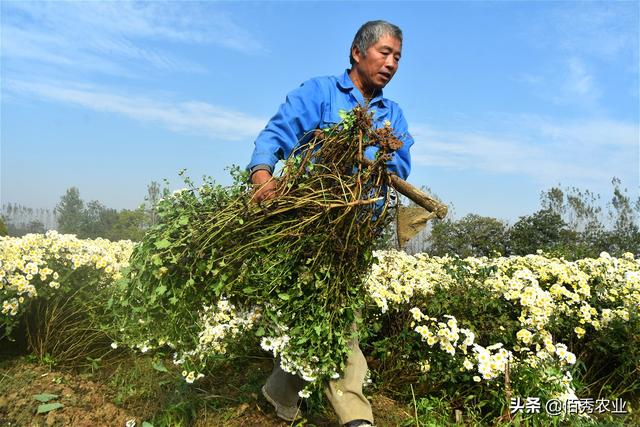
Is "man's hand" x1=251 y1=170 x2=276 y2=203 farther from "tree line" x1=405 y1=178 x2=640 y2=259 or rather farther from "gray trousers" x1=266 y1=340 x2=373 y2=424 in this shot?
"tree line" x1=405 y1=178 x2=640 y2=259

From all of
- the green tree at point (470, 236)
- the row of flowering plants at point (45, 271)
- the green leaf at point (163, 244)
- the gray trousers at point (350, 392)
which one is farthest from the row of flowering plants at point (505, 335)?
the green tree at point (470, 236)

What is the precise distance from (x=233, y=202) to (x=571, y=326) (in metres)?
2.76

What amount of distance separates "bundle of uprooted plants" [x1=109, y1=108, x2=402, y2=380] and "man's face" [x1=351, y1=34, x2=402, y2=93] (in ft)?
1.85

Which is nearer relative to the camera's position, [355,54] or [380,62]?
[380,62]

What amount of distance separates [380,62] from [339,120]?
38 cm

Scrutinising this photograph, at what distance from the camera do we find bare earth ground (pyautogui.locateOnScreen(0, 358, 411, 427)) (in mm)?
3117

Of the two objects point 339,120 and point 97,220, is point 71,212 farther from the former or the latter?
point 339,120

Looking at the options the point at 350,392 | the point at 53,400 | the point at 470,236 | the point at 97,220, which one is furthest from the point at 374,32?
the point at 97,220

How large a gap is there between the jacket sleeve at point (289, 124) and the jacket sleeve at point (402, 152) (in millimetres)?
449

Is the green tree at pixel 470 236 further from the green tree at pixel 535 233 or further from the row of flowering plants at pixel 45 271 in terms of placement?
the row of flowering plants at pixel 45 271

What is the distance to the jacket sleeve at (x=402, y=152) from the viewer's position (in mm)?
2760

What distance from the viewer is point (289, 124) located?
270cm

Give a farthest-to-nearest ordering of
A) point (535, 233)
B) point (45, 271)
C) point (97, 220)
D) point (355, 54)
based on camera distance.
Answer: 1. point (97, 220)
2. point (535, 233)
3. point (45, 271)
4. point (355, 54)

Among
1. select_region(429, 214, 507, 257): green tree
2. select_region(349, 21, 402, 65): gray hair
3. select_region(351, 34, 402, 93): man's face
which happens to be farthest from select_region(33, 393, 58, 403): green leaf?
select_region(429, 214, 507, 257): green tree
